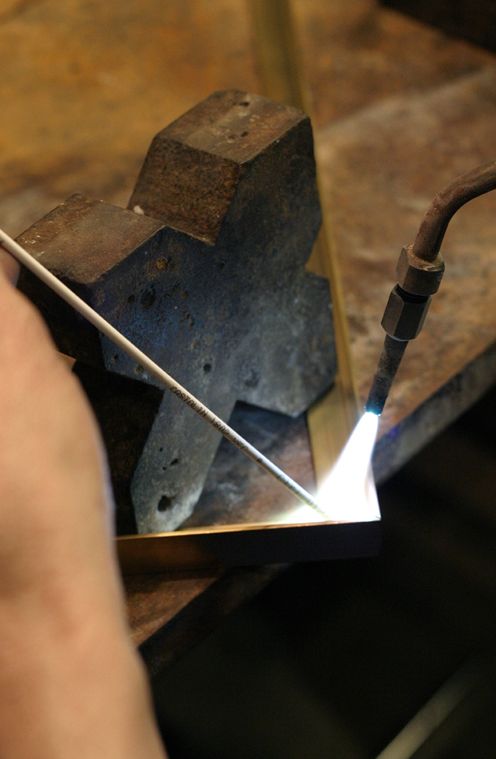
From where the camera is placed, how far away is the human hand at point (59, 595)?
742 millimetres

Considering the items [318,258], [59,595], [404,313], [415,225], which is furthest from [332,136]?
[59,595]

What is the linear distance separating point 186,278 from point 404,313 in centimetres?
27

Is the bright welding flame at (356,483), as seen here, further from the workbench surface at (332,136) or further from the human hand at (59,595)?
the human hand at (59,595)

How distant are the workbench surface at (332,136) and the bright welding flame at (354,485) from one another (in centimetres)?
14

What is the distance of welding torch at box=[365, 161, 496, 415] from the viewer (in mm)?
920

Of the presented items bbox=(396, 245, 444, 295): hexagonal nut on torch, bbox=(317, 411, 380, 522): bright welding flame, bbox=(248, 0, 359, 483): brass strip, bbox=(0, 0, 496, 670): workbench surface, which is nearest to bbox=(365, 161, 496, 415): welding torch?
bbox=(396, 245, 444, 295): hexagonal nut on torch

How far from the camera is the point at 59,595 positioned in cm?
77

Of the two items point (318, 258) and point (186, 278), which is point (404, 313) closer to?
point (186, 278)

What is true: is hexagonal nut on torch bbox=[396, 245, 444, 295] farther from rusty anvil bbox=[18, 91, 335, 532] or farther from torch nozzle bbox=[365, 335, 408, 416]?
rusty anvil bbox=[18, 91, 335, 532]

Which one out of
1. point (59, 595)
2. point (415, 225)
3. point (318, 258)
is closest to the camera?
point (59, 595)

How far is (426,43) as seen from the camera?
2.50 metres

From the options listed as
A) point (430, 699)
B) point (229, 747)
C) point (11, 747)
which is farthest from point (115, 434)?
point (430, 699)

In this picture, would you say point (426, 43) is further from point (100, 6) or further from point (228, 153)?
point (228, 153)

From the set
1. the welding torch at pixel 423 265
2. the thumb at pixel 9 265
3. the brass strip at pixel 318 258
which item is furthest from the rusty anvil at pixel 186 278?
the welding torch at pixel 423 265
